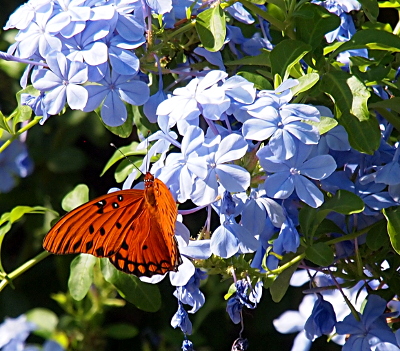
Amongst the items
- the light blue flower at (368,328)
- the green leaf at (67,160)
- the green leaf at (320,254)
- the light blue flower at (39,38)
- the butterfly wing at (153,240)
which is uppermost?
the light blue flower at (39,38)

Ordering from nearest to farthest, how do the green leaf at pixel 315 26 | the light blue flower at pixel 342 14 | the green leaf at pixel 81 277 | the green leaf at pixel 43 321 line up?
the green leaf at pixel 315 26, the light blue flower at pixel 342 14, the green leaf at pixel 81 277, the green leaf at pixel 43 321

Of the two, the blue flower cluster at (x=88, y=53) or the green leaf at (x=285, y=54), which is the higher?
the blue flower cluster at (x=88, y=53)

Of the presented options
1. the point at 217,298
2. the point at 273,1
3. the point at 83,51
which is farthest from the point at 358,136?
the point at 217,298

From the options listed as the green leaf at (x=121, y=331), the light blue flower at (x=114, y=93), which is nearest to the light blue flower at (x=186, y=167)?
the light blue flower at (x=114, y=93)

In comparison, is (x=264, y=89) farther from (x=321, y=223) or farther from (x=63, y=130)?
(x=63, y=130)

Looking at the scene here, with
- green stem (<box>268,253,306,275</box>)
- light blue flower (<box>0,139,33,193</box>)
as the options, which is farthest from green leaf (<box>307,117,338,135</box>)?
light blue flower (<box>0,139,33,193</box>)

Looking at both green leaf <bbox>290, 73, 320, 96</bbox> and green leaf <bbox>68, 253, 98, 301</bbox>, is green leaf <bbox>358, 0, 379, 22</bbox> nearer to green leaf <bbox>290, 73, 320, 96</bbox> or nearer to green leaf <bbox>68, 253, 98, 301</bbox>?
green leaf <bbox>290, 73, 320, 96</bbox>

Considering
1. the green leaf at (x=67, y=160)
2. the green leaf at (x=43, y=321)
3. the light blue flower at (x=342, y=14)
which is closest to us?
the light blue flower at (x=342, y=14)

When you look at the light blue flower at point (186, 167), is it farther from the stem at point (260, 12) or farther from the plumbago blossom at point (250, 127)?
the stem at point (260, 12)
